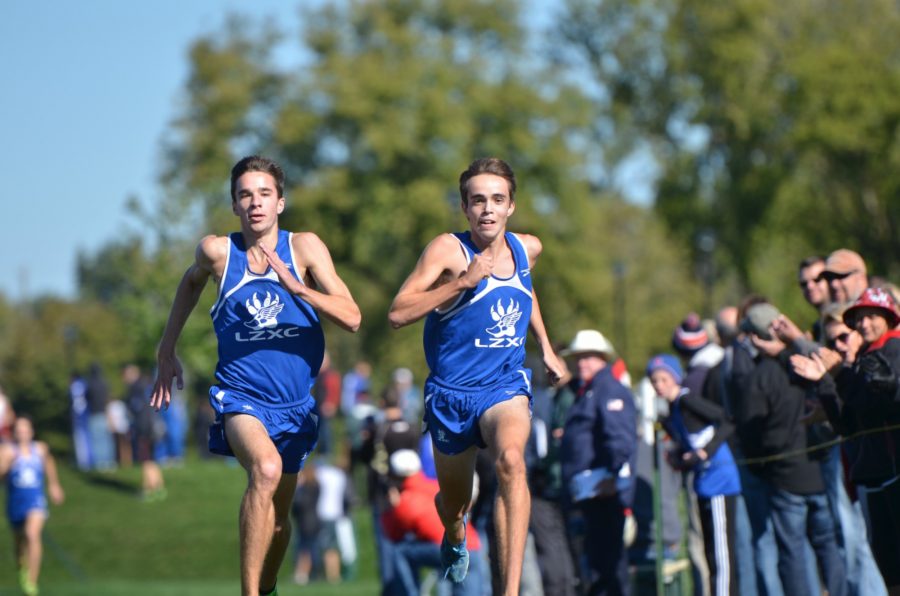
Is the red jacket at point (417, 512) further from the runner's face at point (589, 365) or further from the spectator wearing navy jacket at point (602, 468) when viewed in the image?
the runner's face at point (589, 365)

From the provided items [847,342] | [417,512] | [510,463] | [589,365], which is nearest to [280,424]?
[510,463]

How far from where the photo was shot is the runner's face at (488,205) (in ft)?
29.1

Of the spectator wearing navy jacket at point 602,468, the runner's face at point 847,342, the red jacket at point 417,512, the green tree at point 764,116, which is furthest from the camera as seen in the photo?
the green tree at point 764,116

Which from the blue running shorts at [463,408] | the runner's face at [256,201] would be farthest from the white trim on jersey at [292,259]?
the blue running shorts at [463,408]

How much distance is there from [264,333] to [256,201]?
2.57 ft

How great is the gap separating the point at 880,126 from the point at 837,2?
534 centimetres

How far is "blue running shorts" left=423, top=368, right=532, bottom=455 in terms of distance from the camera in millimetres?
8922

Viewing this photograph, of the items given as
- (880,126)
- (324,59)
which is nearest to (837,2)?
(880,126)

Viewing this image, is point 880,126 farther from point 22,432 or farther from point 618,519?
point 618,519

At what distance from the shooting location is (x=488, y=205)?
8.88m

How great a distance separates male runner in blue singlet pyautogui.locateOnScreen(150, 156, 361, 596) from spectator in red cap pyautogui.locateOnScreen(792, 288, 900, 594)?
2925 mm

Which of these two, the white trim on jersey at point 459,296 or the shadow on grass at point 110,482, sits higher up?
the shadow on grass at point 110,482

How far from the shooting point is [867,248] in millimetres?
47969

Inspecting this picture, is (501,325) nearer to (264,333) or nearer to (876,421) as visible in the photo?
(264,333)
